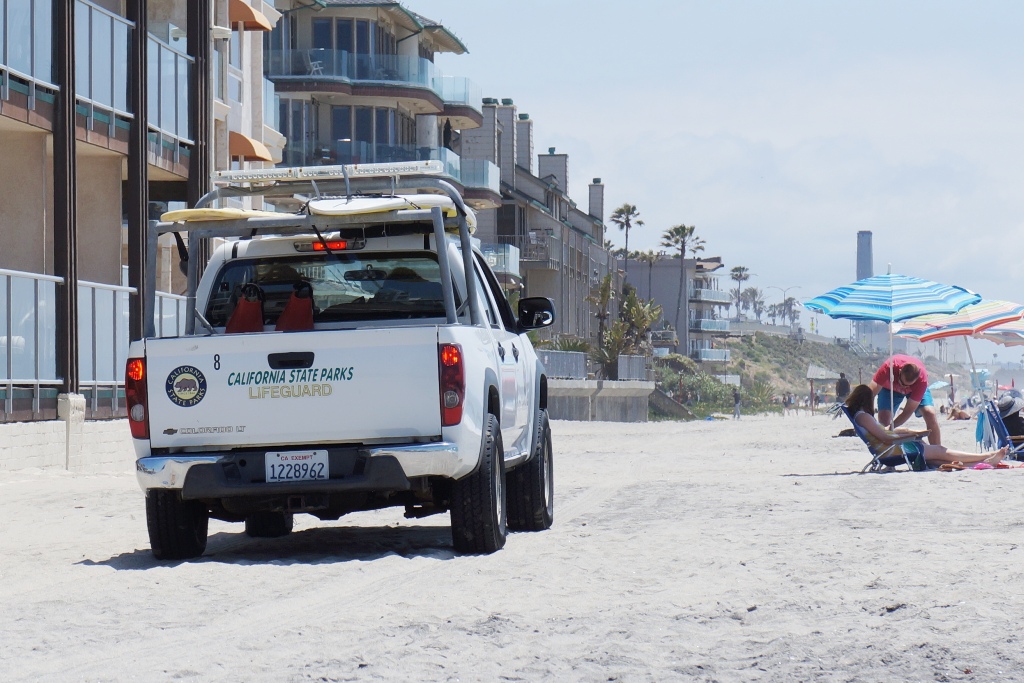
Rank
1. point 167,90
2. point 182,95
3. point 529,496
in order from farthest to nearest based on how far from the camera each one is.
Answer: point 182,95 → point 167,90 → point 529,496

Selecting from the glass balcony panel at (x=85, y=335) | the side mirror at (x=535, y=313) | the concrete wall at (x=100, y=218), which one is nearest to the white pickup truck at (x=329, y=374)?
the side mirror at (x=535, y=313)

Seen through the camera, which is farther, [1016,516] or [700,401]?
[700,401]

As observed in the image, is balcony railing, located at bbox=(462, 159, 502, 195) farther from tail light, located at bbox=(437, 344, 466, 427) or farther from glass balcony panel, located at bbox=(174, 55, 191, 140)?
tail light, located at bbox=(437, 344, 466, 427)

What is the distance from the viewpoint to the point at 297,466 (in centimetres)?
866

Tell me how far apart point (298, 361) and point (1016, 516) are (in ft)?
18.3

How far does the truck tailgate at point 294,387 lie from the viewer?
8484 mm

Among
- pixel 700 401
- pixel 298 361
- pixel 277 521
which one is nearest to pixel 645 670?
pixel 298 361

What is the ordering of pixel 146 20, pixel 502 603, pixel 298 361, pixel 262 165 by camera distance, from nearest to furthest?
1. pixel 502 603
2. pixel 298 361
3. pixel 146 20
4. pixel 262 165

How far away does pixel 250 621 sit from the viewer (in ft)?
22.4

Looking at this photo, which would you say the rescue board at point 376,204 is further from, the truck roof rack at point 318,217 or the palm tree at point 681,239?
the palm tree at point 681,239

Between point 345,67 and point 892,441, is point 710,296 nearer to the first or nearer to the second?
point 345,67

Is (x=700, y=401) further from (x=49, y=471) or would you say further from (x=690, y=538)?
(x=690, y=538)

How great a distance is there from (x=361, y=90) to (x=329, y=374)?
4197cm

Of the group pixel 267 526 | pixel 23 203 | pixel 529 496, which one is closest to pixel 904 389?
pixel 529 496
